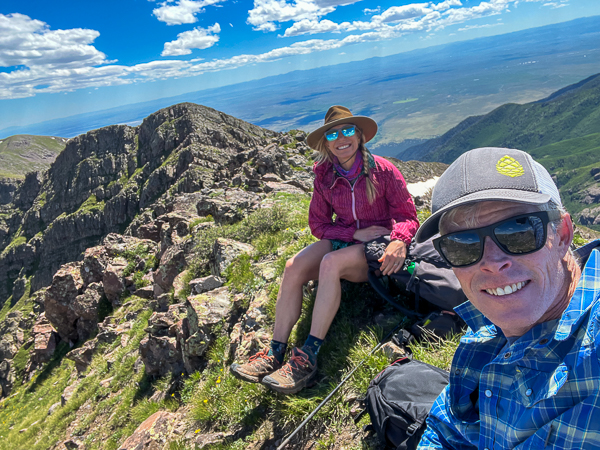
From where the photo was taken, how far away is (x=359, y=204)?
4875 mm

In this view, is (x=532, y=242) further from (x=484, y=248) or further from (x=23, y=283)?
(x=23, y=283)

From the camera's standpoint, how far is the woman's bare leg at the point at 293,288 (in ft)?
14.5

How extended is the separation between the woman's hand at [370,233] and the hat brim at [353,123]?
4.22 feet

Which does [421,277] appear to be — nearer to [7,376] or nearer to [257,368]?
[257,368]

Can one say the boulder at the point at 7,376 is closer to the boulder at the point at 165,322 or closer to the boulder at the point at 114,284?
the boulder at the point at 114,284

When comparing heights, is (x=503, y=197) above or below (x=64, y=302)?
above

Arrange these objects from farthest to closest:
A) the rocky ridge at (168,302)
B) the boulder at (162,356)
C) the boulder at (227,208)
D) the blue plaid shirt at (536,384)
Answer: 1. the boulder at (227,208)
2. the boulder at (162,356)
3. the rocky ridge at (168,302)
4. the blue plaid shirt at (536,384)

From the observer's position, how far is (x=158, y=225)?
1681cm

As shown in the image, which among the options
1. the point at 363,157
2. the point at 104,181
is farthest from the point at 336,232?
the point at 104,181

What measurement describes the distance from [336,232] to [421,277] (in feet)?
4.28

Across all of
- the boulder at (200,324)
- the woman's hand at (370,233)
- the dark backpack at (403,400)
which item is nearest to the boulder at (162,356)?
the boulder at (200,324)

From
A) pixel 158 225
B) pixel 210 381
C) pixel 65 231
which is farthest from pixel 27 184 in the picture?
pixel 210 381

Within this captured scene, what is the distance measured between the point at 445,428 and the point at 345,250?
7.95ft

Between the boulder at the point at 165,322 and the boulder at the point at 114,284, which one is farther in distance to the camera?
the boulder at the point at 114,284
